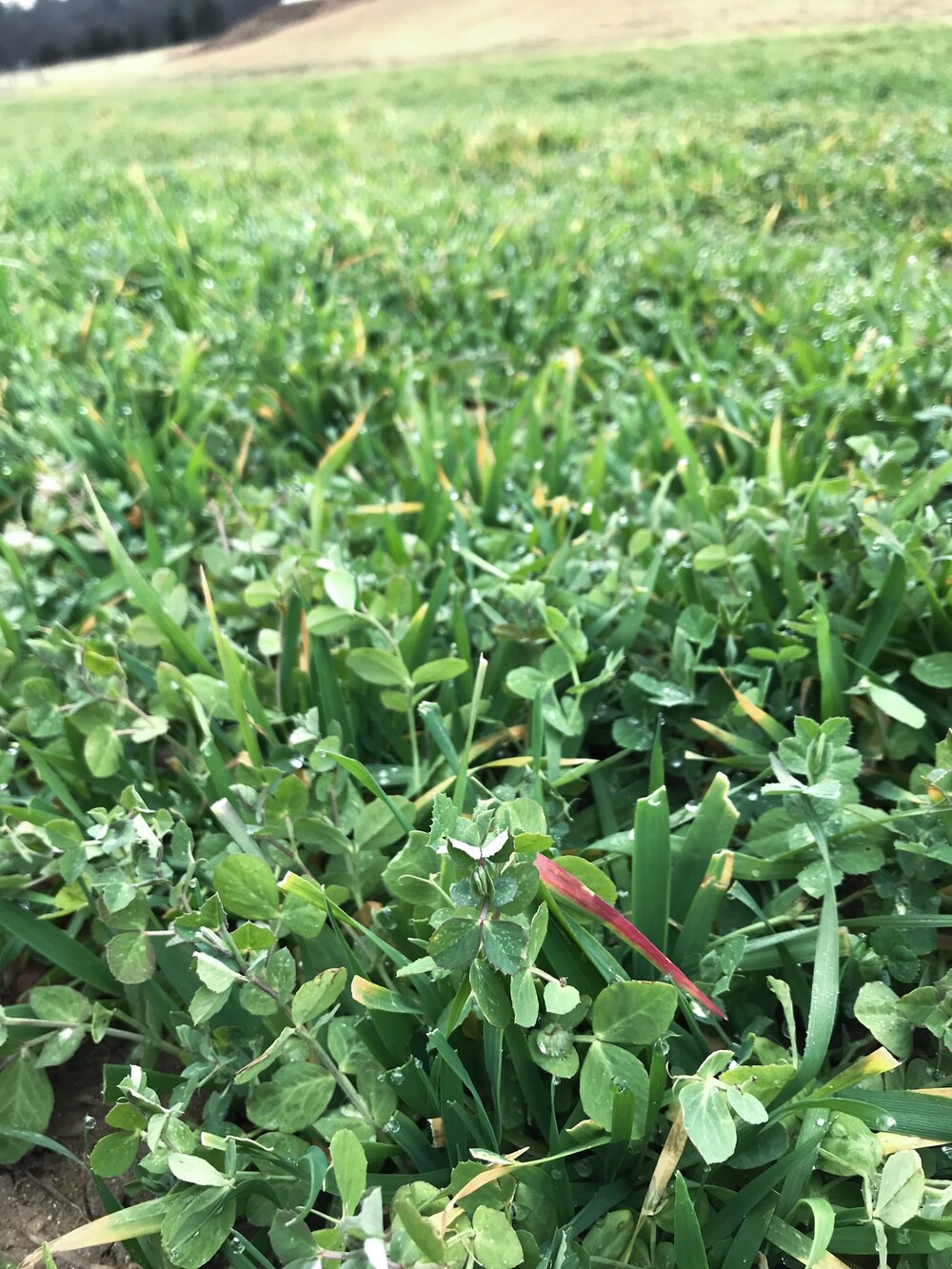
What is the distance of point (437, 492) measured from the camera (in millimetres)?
1364

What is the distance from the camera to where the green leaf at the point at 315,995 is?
677 millimetres

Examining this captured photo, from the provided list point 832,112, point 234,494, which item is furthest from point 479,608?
point 832,112

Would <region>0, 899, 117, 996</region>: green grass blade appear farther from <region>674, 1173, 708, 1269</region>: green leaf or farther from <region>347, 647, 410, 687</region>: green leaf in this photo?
<region>674, 1173, 708, 1269</region>: green leaf

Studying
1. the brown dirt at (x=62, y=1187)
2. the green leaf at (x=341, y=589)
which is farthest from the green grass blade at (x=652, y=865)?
the brown dirt at (x=62, y=1187)

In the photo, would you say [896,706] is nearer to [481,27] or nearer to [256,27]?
[481,27]

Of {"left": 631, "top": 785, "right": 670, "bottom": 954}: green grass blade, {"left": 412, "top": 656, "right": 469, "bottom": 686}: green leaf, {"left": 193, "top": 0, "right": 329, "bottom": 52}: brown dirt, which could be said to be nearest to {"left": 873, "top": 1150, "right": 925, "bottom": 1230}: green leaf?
{"left": 631, "top": 785, "right": 670, "bottom": 954}: green grass blade

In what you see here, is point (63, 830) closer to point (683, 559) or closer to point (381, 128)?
point (683, 559)

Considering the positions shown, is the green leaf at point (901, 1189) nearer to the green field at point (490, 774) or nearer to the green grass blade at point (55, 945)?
the green field at point (490, 774)

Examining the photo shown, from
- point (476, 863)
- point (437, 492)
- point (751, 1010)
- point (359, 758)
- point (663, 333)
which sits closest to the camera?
point (476, 863)

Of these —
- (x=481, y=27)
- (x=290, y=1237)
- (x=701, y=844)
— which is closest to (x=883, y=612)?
(x=701, y=844)

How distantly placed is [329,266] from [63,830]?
7.12 feet

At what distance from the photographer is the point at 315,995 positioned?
682 millimetres

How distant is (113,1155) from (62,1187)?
0.19 meters

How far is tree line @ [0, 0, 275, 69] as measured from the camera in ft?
22.0
